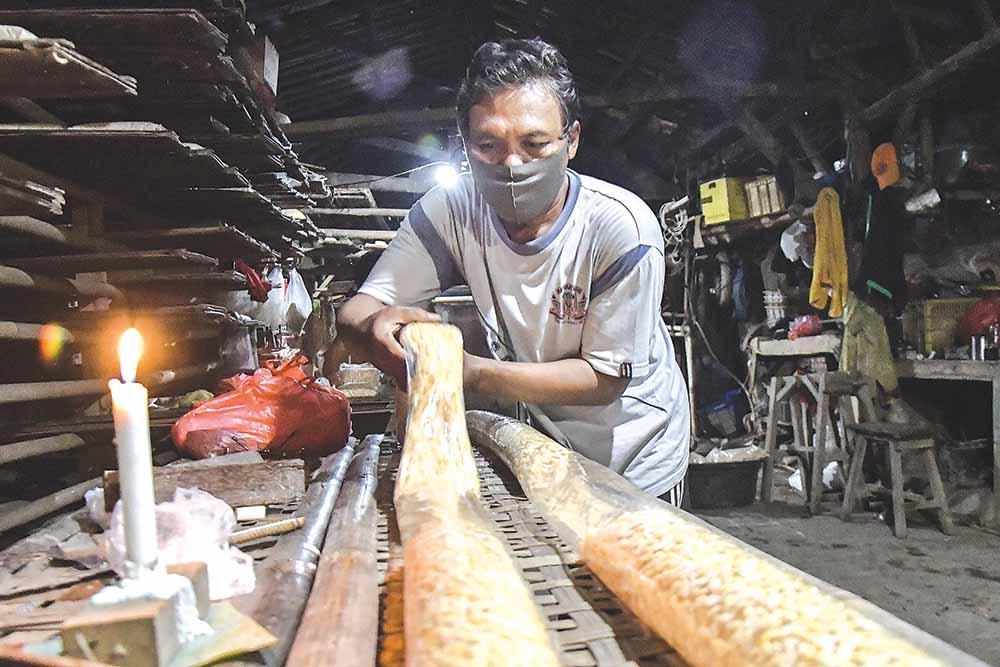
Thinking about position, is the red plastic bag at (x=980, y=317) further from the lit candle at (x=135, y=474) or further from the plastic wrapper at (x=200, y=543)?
the lit candle at (x=135, y=474)

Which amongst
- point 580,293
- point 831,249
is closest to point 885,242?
point 831,249

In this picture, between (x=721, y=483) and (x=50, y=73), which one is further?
(x=721, y=483)

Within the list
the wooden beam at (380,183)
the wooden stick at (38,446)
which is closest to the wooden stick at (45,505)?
the wooden stick at (38,446)

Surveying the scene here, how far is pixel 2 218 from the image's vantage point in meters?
2.31

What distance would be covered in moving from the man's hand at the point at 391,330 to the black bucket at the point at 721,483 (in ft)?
18.9

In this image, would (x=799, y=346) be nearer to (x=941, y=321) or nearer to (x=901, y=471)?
(x=941, y=321)

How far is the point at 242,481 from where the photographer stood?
69.4 inches

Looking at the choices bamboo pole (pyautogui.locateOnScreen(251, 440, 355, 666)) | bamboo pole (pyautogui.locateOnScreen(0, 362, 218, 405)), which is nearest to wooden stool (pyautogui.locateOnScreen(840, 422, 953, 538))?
bamboo pole (pyautogui.locateOnScreen(251, 440, 355, 666))

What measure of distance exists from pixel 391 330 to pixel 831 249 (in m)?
6.66

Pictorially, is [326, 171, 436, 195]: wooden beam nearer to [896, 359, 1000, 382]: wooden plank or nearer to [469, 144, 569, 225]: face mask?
[896, 359, 1000, 382]: wooden plank

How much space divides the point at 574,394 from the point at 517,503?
1.80ft

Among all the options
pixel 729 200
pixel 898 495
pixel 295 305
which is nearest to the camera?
pixel 898 495

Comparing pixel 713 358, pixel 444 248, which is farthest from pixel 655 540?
pixel 713 358

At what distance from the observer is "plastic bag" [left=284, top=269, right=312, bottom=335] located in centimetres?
695
